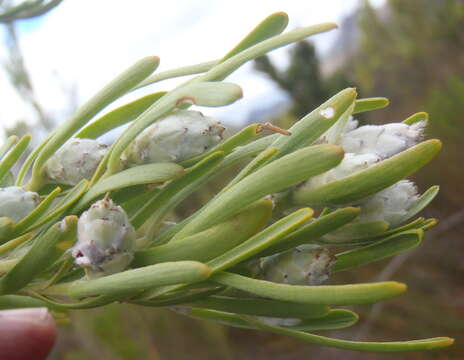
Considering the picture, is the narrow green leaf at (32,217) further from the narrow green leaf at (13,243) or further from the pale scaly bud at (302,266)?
the pale scaly bud at (302,266)

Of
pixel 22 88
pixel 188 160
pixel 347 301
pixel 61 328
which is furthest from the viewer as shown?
pixel 61 328

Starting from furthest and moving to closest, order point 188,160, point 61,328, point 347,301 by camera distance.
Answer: point 61,328 → point 188,160 → point 347,301

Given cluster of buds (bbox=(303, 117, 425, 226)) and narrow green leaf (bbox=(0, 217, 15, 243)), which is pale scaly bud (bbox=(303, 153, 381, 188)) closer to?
cluster of buds (bbox=(303, 117, 425, 226))

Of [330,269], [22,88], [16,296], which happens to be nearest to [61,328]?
[22,88]

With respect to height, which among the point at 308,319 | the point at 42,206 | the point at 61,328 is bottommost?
the point at 61,328

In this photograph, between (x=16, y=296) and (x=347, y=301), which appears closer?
(x=347, y=301)

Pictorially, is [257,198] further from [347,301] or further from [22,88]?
[22,88]

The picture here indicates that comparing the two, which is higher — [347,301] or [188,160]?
[188,160]

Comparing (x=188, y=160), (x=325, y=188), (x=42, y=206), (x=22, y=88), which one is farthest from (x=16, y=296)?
(x=22, y=88)
